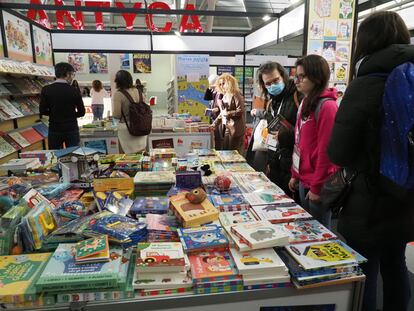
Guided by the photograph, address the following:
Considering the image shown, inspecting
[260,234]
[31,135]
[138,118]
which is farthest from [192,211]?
[31,135]

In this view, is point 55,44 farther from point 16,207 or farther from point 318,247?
point 318,247

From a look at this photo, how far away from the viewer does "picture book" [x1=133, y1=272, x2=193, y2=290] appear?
125 cm

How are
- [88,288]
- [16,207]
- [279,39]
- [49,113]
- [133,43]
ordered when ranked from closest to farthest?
[88,288]
[16,207]
[49,113]
[279,39]
[133,43]

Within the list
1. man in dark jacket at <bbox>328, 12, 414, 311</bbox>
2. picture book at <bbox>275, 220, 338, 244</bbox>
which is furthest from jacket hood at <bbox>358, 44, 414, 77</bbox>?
picture book at <bbox>275, 220, 338, 244</bbox>

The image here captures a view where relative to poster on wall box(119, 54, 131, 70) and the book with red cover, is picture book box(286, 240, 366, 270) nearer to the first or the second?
the book with red cover

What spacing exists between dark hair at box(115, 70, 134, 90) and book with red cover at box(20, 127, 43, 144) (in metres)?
2.06

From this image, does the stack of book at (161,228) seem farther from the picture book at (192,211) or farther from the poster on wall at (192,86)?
the poster on wall at (192,86)

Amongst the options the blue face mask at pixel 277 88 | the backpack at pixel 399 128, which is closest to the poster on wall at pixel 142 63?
the blue face mask at pixel 277 88

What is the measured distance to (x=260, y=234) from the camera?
4.79ft

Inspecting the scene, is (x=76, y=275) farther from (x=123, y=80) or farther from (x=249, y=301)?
(x=123, y=80)

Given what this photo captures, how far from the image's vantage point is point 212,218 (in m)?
1.69

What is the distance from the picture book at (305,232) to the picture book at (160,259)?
0.52 m

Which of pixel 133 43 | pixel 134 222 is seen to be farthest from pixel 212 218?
pixel 133 43

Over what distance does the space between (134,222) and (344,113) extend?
1.14 metres
